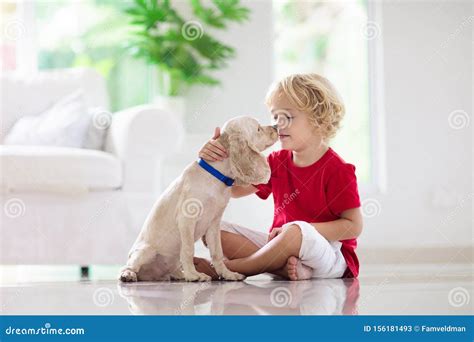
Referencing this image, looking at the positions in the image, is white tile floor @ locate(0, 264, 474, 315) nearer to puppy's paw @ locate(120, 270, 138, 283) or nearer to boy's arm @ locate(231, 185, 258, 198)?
puppy's paw @ locate(120, 270, 138, 283)

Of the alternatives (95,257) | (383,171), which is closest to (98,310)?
(95,257)

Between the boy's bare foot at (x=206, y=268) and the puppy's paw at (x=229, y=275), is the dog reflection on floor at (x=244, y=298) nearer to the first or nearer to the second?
the puppy's paw at (x=229, y=275)

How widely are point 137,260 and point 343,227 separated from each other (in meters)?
0.60

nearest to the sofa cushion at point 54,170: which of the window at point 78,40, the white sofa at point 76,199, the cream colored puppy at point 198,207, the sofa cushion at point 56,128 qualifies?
the white sofa at point 76,199

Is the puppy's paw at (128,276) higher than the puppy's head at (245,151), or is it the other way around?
the puppy's head at (245,151)

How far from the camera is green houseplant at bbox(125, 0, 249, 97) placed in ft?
12.4

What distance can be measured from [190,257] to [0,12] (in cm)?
319

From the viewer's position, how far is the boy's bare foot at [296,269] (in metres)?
1.90

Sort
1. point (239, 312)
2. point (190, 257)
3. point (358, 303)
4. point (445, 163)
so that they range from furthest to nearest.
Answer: point (445, 163)
point (190, 257)
point (358, 303)
point (239, 312)

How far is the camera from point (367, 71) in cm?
427

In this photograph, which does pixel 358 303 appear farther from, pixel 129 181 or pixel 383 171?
pixel 383 171

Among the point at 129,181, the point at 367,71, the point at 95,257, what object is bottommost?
the point at 95,257

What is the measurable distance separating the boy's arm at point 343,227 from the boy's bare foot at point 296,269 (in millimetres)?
110

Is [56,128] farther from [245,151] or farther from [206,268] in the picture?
[245,151]
